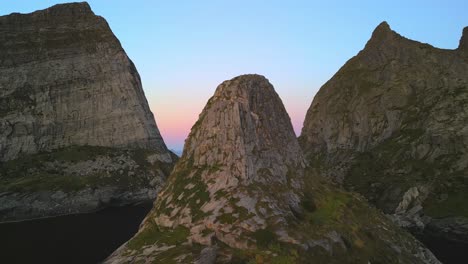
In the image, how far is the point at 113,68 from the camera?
176250 millimetres

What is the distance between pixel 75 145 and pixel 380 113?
4432 inches

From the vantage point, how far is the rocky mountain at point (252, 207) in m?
35.1

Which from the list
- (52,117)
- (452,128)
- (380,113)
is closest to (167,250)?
(452,128)

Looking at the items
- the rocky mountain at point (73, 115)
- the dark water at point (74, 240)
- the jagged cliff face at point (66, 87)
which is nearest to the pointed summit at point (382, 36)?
the rocky mountain at point (73, 115)

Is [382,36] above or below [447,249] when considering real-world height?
above

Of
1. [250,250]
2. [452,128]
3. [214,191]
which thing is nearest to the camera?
[250,250]

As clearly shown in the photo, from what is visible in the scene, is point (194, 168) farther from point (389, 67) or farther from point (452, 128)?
point (389, 67)

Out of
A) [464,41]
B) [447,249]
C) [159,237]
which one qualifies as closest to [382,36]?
[464,41]

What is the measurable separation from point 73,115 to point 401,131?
4723 inches

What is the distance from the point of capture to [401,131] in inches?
5182

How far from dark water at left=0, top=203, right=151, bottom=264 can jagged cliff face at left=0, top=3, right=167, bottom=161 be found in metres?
56.3

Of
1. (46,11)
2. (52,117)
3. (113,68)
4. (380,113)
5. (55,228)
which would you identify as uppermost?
(46,11)

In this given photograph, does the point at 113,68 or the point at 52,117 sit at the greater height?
the point at 113,68

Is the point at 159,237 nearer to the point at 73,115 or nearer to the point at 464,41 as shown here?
the point at 73,115
